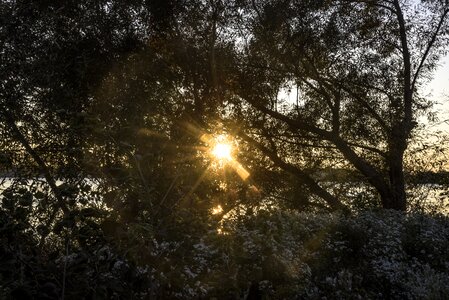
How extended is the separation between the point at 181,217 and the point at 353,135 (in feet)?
36.3

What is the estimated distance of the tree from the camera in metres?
13.3

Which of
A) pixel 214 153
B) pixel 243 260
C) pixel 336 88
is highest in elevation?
pixel 336 88

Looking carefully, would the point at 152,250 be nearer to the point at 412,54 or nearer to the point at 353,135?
the point at 353,135

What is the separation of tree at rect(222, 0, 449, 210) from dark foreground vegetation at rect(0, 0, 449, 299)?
43 mm

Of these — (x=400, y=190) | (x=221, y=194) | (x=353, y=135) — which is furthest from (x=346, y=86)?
(x=221, y=194)

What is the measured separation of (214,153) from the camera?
29.1 ft

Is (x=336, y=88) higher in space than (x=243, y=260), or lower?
higher

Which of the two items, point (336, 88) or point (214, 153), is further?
point (336, 88)

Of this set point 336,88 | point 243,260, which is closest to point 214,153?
Result: point 243,260

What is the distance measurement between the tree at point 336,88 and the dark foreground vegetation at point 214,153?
0.04m

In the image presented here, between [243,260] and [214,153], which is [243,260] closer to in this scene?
[243,260]

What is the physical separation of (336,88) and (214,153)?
274 inches

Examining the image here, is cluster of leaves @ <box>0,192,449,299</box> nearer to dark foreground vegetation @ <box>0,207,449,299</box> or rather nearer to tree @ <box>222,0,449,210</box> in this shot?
dark foreground vegetation @ <box>0,207,449,299</box>

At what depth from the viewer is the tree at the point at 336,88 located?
13.3 meters
